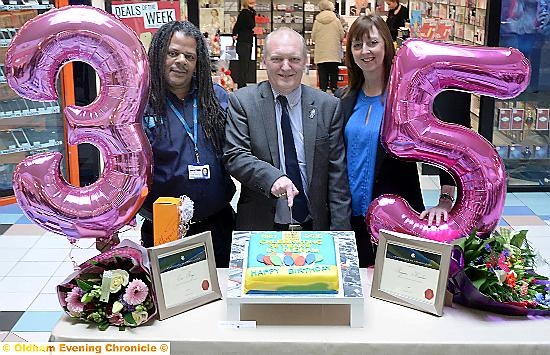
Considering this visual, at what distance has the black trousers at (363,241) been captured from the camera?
2.69 meters

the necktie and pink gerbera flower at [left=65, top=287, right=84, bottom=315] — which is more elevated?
the necktie

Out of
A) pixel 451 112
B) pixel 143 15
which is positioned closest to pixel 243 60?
pixel 143 15

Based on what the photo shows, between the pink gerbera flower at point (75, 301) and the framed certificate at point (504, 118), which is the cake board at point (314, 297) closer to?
the pink gerbera flower at point (75, 301)

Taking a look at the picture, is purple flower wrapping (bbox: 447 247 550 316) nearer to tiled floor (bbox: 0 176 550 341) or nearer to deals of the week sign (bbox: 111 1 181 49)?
tiled floor (bbox: 0 176 550 341)

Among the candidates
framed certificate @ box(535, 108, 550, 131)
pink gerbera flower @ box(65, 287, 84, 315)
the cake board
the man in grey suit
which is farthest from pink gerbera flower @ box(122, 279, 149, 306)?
framed certificate @ box(535, 108, 550, 131)

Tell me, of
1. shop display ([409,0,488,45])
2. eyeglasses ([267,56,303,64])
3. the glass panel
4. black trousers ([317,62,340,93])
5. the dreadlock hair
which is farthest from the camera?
black trousers ([317,62,340,93])

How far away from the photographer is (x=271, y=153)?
2.47 metres

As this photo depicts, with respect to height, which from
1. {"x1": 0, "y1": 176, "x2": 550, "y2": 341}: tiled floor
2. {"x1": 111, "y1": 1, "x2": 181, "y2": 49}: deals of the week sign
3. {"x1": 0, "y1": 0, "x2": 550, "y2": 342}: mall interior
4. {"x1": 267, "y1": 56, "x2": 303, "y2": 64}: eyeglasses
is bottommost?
{"x1": 0, "y1": 176, "x2": 550, "y2": 341}: tiled floor

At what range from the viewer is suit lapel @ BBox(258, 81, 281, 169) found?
2.48 meters

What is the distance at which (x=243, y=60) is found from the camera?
33.3ft

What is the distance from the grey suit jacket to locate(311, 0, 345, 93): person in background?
7.72 m

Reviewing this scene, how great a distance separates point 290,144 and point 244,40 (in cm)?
781

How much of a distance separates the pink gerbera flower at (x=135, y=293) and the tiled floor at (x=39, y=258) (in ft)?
4.72

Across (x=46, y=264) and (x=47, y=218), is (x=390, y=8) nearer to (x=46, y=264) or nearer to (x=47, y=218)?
(x=46, y=264)
